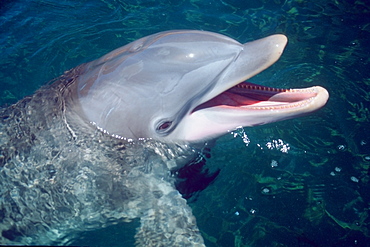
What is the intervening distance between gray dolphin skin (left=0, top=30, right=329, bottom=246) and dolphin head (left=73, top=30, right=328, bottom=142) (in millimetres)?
12

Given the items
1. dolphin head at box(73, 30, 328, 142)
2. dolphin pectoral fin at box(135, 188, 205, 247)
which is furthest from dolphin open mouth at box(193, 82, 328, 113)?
dolphin pectoral fin at box(135, 188, 205, 247)

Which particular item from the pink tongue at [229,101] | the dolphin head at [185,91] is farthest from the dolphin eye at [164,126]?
the pink tongue at [229,101]

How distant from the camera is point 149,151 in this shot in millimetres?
4555

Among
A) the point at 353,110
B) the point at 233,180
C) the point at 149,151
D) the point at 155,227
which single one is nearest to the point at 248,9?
the point at 353,110

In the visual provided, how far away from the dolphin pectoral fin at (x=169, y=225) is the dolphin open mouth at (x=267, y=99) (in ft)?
4.40

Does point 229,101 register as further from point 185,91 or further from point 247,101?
point 185,91

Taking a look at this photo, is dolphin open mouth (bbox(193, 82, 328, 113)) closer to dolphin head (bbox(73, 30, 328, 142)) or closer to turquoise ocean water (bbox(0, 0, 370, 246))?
dolphin head (bbox(73, 30, 328, 142))

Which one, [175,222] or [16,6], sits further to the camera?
[16,6]

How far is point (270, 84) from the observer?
7.03 meters

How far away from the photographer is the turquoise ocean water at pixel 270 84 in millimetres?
5027

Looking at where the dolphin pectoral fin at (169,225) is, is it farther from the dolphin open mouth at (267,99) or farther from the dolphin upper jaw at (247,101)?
the dolphin open mouth at (267,99)

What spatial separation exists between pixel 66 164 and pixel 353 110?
5.21 m

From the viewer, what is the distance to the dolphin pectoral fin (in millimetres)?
4438

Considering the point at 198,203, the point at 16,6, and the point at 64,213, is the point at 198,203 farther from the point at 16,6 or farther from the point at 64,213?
the point at 16,6
